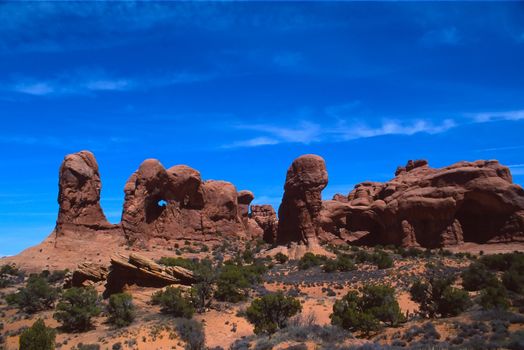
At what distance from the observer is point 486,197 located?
130 feet

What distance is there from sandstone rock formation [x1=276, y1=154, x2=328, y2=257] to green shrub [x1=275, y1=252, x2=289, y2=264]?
3.40ft

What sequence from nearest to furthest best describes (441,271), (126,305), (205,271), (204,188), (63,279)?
(126,305), (205,271), (441,271), (63,279), (204,188)

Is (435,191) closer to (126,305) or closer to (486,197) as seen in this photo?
(486,197)

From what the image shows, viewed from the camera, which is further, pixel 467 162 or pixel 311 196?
pixel 467 162

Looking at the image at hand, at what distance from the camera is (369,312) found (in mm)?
18719

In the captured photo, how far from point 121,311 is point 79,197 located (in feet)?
72.7

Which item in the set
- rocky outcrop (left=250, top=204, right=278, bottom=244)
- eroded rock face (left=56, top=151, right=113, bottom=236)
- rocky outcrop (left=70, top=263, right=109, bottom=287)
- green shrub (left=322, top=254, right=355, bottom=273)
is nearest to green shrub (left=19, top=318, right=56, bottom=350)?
rocky outcrop (left=70, top=263, right=109, bottom=287)

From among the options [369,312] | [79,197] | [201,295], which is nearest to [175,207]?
[79,197]

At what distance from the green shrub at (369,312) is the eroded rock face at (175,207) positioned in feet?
89.5

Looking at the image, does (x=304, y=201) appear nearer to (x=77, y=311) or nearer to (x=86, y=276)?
(x=86, y=276)

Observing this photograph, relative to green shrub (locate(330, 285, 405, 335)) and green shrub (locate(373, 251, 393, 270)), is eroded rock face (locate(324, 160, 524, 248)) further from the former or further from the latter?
green shrub (locate(330, 285, 405, 335))

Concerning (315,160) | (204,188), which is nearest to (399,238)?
(315,160)

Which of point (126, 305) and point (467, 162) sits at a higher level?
point (467, 162)

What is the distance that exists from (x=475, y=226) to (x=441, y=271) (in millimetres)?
13881
